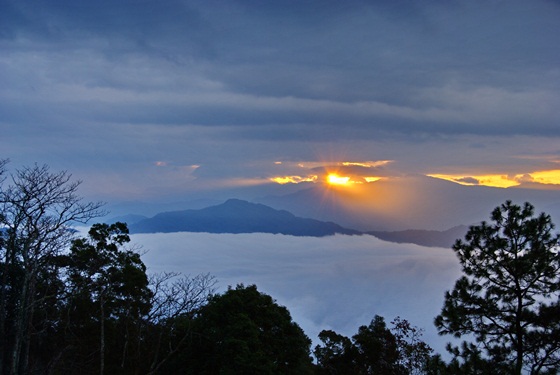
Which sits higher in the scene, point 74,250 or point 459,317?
point 74,250

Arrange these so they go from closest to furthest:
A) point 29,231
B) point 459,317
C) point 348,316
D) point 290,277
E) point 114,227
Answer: point 29,231, point 459,317, point 114,227, point 348,316, point 290,277

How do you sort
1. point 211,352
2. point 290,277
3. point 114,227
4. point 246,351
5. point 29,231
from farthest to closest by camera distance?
1. point 290,277
2. point 114,227
3. point 211,352
4. point 246,351
5. point 29,231

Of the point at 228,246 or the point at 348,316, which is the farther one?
the point at 228,246

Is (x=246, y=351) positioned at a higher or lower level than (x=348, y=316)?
higher

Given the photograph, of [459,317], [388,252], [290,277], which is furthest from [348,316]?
[459,317]

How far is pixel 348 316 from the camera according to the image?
357ft

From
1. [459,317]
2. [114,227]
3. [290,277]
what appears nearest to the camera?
[459,317]

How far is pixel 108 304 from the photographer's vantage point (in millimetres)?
18250

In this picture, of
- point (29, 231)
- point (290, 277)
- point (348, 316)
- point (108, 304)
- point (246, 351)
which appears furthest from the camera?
point (290, 277)

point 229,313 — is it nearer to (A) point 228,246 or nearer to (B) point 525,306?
(B) point 525,306

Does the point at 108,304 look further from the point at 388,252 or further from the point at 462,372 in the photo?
the point at 388,252

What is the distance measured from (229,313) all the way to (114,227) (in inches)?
280

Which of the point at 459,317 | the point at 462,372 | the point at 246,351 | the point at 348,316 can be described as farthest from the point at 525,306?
the point at 348,316

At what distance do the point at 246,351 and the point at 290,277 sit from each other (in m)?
124
